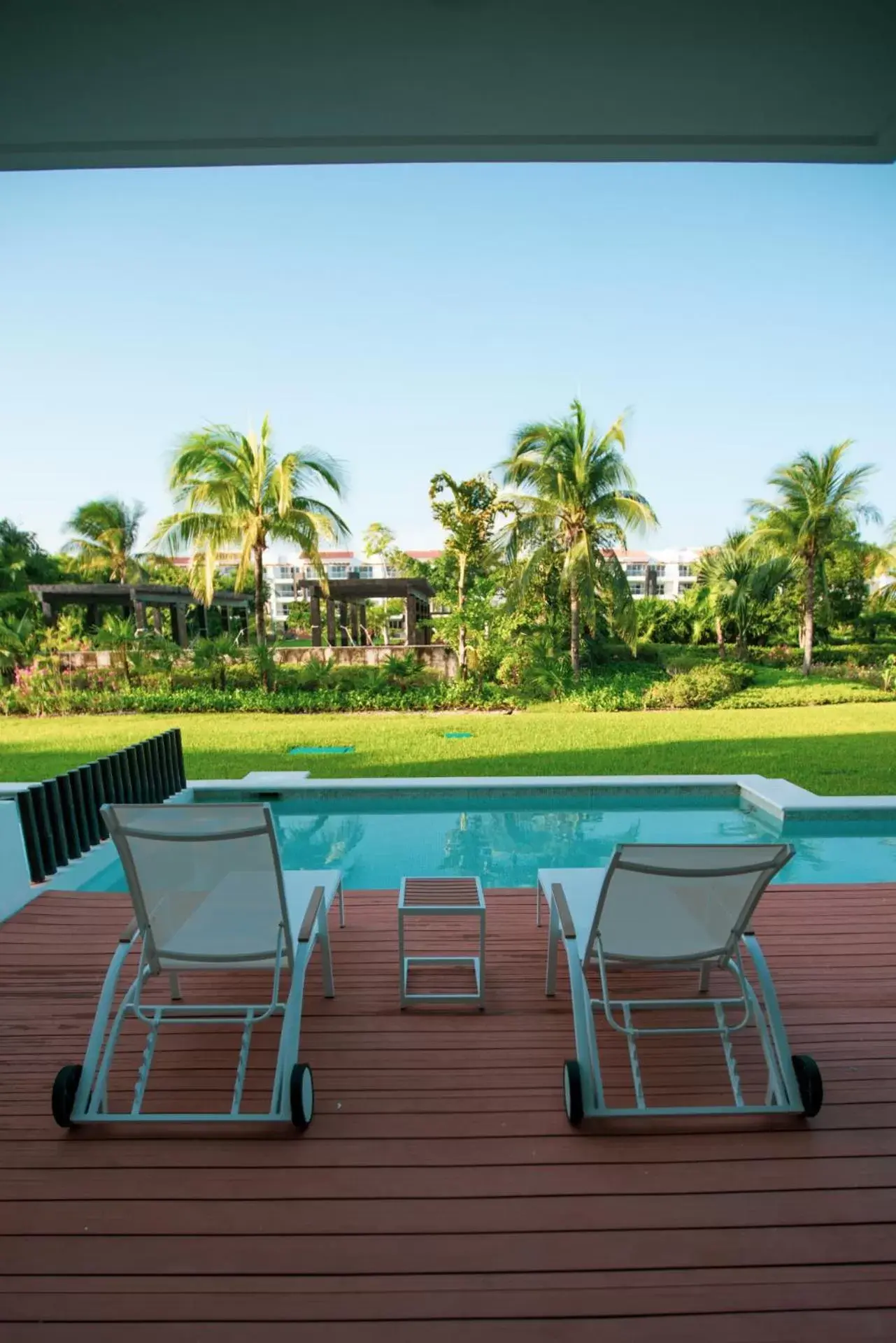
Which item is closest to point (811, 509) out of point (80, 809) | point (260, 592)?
point (260, 592)

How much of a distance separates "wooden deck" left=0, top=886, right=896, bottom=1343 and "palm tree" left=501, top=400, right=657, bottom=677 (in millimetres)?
14013

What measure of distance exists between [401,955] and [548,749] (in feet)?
25.4

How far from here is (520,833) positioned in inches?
276

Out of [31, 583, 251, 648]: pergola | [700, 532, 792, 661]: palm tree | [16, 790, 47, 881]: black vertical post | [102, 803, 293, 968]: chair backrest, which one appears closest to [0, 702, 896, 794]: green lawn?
[16, 790, 47, 881]: black vertical post

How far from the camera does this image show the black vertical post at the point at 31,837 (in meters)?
4.50

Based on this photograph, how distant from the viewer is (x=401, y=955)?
9.85 ft

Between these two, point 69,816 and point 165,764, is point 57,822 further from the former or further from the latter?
point 165,764

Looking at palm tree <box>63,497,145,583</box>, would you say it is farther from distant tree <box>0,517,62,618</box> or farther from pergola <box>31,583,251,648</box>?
pergola <box>31,583,251,648</box>

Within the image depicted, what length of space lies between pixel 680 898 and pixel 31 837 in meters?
4.05

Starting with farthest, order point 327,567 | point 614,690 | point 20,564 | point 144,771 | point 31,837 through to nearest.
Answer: point 327,567 < point 20,564 < point 614,690 < point 144,771 < point 31,837

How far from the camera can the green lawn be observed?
30.2 feet

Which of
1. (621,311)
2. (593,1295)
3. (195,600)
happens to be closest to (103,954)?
(593,1295)

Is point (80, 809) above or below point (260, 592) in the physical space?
below
